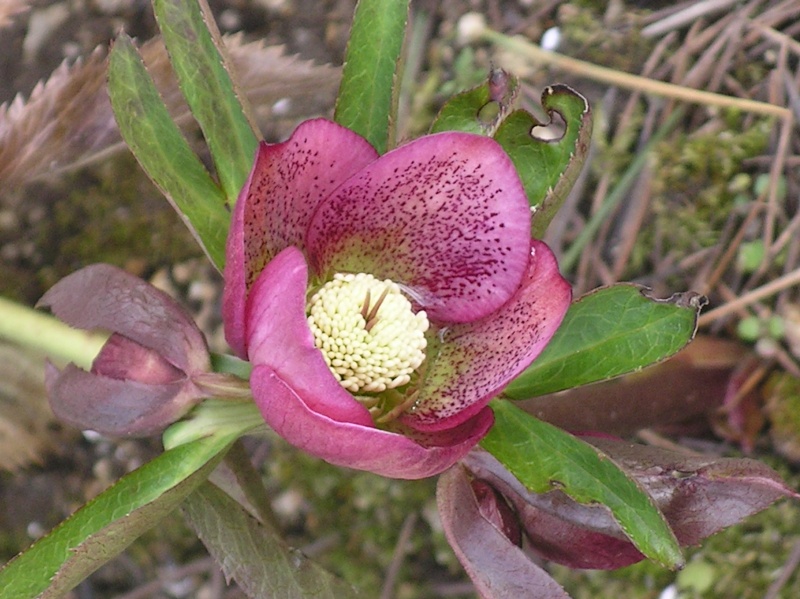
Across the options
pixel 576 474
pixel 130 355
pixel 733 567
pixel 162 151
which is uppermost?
pixel 162 151

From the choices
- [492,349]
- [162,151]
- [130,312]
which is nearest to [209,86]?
[162,151]

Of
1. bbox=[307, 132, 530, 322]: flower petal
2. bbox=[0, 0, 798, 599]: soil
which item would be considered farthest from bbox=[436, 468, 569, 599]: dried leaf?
bbox=[0, 0, 798, 599]: soil

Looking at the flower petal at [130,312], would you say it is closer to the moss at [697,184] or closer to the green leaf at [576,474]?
the green leaf at [576,474]

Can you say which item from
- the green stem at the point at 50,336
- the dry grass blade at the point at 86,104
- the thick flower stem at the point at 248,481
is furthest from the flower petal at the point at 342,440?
the dry grass blade at the point at 86,104

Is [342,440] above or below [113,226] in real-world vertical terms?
above

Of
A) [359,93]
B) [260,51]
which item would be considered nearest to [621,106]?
[260,51]

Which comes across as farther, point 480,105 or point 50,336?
point 50,336

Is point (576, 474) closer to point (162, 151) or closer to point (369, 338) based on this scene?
point (369, 338)

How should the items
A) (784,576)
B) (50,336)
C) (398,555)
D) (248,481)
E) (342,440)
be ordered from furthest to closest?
(398,555) → (784,576) → (50,336) → (248,481) → (342,440)
